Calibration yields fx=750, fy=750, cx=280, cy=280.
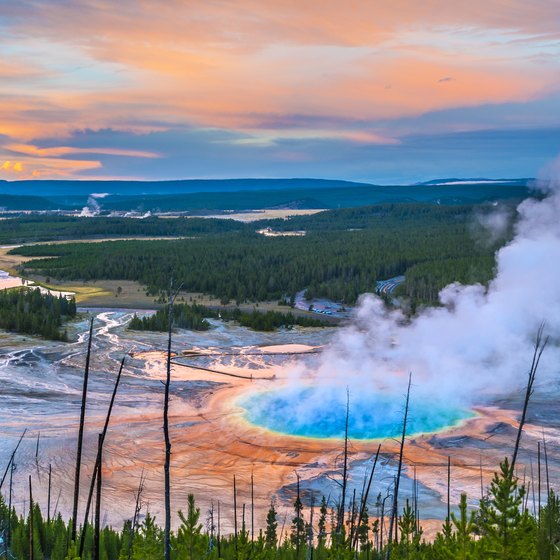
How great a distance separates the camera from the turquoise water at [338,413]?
25016mm

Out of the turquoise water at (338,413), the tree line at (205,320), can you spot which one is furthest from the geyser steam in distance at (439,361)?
the tree line at (205,320)

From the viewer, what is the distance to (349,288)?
60750 millimetres

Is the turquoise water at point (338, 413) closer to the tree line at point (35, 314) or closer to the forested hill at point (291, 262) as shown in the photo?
the tree line at point (35, 314)

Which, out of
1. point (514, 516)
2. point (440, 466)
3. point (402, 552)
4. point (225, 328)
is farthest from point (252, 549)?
point (225, 328)

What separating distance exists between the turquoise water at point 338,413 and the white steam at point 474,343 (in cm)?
75

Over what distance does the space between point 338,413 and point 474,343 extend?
11305mm

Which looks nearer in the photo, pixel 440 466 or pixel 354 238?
pixel 440 466

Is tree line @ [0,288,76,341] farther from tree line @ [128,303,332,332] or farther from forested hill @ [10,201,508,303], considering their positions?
forested hill @ [10,201,508,303]

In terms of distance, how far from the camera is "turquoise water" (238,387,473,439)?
25.0 metres

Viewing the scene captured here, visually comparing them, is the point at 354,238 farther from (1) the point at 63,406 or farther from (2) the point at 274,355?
(1) the point at 63,406

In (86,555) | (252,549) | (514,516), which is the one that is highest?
(514,516)

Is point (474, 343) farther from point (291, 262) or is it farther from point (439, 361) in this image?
point (291, 262)

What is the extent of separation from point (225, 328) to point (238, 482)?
80.1ft

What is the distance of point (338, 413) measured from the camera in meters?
27.1
